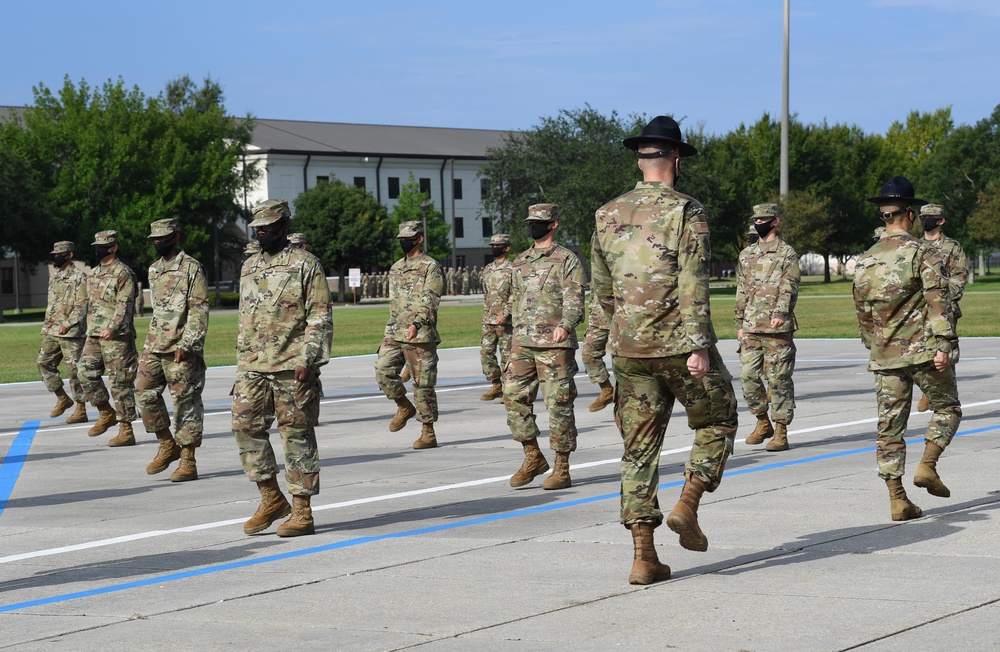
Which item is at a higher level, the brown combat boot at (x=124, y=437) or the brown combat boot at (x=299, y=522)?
the brown combat boot at (x=299, y=522)

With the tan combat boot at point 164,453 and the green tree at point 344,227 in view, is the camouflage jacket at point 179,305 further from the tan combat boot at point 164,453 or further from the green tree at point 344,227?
the green tree at point 344,227

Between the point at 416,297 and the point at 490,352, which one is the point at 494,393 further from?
the point at 416,297

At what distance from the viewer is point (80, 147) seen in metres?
68.1

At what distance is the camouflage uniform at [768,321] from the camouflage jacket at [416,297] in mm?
2961

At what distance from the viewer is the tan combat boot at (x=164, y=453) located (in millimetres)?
11633

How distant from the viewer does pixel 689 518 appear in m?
6.79

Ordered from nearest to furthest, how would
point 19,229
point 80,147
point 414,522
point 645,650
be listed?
point 645,650, point 414,522, point 19,229, point 80,147

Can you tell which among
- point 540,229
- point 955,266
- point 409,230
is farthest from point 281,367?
point 955,266

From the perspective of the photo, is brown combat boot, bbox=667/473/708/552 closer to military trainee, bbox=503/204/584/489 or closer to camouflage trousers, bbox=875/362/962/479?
camouflage trousers, bbox=875/362/962/479

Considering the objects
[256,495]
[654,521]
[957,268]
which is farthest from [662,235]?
[957,268]

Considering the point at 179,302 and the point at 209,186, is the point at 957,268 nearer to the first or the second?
the point at 179,302

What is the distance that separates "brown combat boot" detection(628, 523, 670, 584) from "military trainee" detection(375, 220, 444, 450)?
21.1 ft

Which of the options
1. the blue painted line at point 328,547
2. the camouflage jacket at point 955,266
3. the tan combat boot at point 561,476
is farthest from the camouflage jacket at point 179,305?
the camouflage jacket at point 955,266

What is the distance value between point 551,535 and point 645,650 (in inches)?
107
